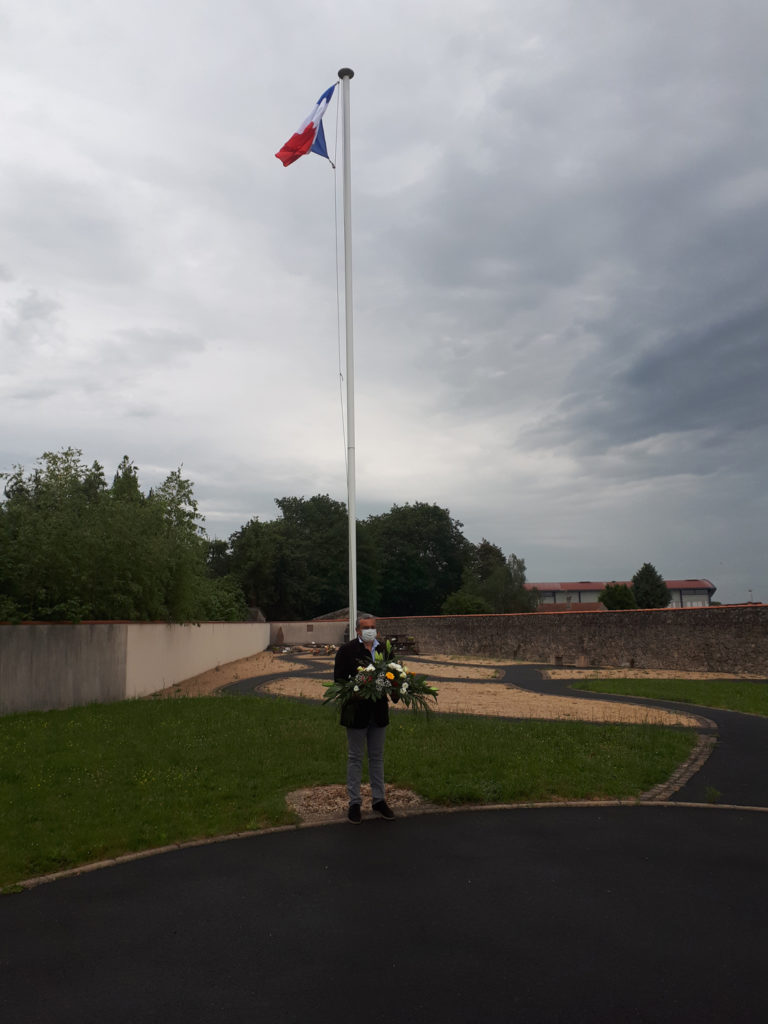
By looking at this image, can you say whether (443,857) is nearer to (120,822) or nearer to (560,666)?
(120,822)

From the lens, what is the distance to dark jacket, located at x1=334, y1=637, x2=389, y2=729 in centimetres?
751

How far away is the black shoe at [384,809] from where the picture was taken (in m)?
7.31

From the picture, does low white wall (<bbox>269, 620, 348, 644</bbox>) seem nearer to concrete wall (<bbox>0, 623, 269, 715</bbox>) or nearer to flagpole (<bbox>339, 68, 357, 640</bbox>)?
concrete wall (<bbox>0, 623, 269, 715</bbox>)

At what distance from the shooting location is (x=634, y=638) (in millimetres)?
29219

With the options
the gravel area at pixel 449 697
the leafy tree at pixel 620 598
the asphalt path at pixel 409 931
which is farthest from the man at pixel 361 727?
the leafy tree at pixel 620 598

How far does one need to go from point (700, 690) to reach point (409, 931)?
16973 millimetres

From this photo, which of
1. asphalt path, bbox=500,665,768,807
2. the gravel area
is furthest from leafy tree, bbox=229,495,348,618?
asphalt path, bbox=500,665,768,807

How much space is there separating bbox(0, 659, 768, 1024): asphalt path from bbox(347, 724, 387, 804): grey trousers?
1.89 ft

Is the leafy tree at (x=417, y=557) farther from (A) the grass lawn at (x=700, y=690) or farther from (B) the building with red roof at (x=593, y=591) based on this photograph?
(A) the grass lawn at (x=700, y=690)

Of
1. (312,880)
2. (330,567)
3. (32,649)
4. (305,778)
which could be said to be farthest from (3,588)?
(330,567)

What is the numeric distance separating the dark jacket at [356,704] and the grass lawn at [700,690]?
11.1 metres

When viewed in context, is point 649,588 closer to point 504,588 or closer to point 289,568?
point 504,588

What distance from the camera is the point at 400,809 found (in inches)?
Result: 304

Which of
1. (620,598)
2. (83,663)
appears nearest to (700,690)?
Result: (83,663)
